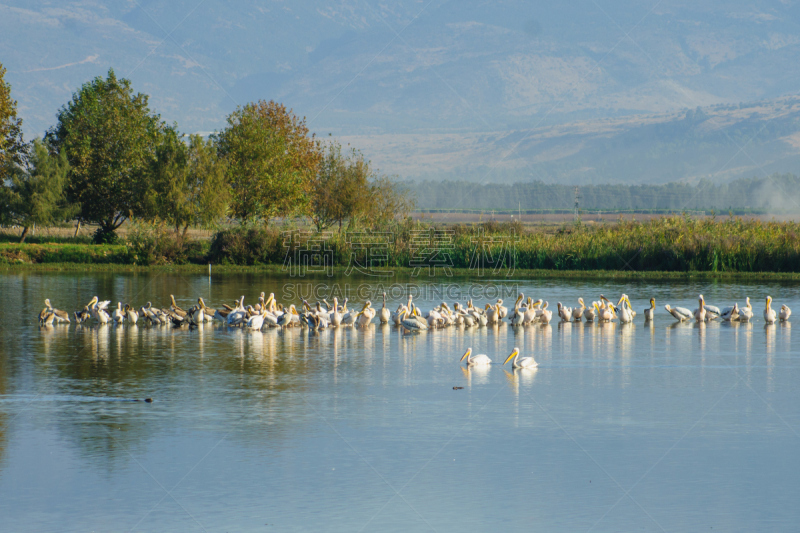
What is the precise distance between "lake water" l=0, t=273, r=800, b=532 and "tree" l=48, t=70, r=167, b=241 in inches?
1551

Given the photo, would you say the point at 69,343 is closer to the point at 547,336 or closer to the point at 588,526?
the point at 547,336

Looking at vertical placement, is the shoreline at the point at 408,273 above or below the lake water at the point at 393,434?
above

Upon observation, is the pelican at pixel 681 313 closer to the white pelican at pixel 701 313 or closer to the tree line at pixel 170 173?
the white pelican at pixel 701 313

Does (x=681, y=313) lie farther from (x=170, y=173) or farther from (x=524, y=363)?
(x=170, y=173)

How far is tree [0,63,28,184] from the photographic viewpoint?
53.9 meters

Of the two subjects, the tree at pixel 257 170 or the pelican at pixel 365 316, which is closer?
the pelican at pixel 365 316

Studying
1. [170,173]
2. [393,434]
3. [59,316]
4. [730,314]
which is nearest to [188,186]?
[170,173]

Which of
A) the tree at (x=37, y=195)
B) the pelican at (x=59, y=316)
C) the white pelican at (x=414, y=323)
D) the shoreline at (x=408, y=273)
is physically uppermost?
the tree at (x=37, y=195)

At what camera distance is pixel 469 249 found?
141 feet

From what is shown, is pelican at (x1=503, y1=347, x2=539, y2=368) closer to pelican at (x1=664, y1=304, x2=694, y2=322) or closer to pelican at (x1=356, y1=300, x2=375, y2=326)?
pelican at (x1=356, y1=300, x2=375, y2=326)

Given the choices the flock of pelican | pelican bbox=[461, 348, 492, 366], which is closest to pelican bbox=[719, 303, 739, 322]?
the flock of pelican

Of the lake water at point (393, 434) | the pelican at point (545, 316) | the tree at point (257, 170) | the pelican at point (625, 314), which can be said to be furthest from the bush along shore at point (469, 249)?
the lake water at point (393, 434)

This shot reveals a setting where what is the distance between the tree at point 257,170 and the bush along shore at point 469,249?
25.6 ft

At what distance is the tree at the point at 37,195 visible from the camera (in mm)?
53250
